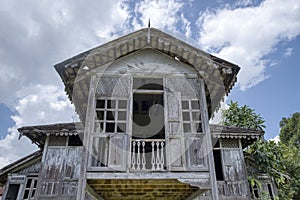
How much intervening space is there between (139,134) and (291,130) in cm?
2065

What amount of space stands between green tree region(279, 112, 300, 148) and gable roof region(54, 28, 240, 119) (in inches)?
778

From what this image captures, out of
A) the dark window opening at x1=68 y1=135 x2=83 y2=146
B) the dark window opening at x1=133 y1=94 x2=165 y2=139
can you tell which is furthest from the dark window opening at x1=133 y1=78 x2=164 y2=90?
the dark window opening at x1=68 y1=135 x2=83 y2=146

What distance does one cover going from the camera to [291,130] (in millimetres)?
24188

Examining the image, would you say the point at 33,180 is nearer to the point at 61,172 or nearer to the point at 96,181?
the point at 61,172

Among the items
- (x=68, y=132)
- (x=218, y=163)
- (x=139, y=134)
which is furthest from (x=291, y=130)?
(x=68, y=132)

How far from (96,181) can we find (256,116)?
35.6 feet

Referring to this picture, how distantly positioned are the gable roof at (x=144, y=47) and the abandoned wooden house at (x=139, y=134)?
0.09ft

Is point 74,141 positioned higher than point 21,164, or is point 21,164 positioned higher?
point 74,141

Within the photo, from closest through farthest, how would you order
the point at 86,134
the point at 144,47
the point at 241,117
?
the point at 86,134 < the point at 144,47 < the point at 241,117

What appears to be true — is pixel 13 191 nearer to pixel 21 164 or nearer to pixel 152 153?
pixel 21 164

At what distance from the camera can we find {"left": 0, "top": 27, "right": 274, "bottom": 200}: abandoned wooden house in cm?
579

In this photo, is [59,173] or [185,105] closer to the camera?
A: [185,105]

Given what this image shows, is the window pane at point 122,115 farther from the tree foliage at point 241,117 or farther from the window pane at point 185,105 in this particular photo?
the tree foliage at point 241,117

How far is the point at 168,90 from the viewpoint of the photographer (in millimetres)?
6793
